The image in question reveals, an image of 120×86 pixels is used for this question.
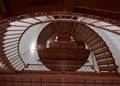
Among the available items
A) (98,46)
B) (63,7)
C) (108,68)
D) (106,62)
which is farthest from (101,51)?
(63,7)

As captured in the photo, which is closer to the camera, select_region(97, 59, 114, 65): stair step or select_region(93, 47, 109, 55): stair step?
select_region(97, 59, 114, 65): stair step

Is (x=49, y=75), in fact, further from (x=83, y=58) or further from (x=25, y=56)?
(x=83, y=58)

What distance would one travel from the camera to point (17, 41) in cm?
392

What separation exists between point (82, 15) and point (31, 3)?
582mm

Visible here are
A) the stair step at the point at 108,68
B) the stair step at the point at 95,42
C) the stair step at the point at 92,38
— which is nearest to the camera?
the stair step at the point at 108,68

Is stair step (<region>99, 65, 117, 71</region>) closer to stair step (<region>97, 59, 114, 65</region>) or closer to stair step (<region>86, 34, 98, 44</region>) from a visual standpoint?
stair step (<region>97, 59, 114, 65</region>)

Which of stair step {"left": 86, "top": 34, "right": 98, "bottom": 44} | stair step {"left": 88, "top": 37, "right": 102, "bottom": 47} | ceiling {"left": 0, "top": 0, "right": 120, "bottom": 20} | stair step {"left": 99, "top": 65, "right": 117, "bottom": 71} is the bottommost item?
stair step {"left": 99, "top": 65, "right": 117, "bottom": 71}

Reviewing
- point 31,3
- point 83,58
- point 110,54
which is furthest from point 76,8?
point 83,58

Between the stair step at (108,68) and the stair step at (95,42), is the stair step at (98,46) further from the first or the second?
the stair step at (108,68)

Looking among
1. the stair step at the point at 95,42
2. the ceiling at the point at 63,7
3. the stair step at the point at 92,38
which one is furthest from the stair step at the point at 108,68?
the ceiling at the point at 63,7

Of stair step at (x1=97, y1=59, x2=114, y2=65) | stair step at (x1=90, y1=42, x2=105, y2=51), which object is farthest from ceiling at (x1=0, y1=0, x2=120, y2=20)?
stair step at (x1=90, y1=42, x2=105, y2=51)

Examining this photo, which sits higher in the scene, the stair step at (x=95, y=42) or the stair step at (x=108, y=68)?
the stair step at (x=95, y=42)

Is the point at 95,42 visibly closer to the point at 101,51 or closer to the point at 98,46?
the point at 98,46

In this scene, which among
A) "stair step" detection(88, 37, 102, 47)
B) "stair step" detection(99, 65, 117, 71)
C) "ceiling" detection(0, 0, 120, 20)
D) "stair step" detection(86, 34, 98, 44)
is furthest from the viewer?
"stair step" detection(86, 34, 98, 44)
